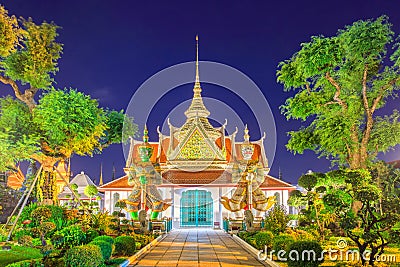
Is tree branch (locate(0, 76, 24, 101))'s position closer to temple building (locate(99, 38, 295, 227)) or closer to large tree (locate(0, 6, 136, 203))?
large tree (locate(0, 6, 136, 203))

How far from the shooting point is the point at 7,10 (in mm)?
Answer: 15570

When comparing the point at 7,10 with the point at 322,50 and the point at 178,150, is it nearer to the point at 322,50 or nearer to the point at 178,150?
the point at 322,50

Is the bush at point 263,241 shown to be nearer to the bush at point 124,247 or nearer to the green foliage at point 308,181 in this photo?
the bush at point 124,247

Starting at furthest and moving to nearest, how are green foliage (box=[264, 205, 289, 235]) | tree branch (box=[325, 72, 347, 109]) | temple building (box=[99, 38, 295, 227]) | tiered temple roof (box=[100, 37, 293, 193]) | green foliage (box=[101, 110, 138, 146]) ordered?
1. tiered temple roof (box=[100, 37, 293, 193])
2. temple building (box=[99, 38, 295, 227])
3. green foliage (box=[101, 110, 138, 146])
4. tree branch (box=[325, 72, 347, 109])
5. green foliage (box=[264, 205, 289, 235])

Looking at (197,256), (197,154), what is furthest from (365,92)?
(197,154)

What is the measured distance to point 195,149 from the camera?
31.5 meters

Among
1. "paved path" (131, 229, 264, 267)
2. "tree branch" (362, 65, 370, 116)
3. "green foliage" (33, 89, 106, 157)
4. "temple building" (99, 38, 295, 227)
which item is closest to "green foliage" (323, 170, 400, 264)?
"paved path" (131, 229, 264, 267)

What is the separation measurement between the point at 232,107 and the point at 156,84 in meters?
8.27

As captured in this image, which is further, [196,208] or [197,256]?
[196,208]

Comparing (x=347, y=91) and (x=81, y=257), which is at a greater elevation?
(x=347, y=91)

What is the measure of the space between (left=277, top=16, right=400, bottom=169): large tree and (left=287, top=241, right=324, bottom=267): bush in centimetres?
998

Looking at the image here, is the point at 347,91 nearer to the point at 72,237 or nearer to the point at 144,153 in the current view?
the point at 144,153

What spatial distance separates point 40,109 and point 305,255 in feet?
35.4

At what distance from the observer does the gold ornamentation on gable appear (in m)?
31.3
